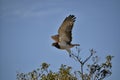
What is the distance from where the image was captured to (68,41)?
14078 millimetres

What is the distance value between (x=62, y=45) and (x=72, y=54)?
1195mm

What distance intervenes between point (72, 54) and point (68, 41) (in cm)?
111

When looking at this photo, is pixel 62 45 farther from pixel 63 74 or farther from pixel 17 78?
pixel 17 78

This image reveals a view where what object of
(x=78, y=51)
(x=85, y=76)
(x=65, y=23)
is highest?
(x=65, y=23)

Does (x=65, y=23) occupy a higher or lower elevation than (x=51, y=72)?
higher

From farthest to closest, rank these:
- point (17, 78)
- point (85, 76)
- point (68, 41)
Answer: point (17, 78)
point (68, 41)
point (85, 76)

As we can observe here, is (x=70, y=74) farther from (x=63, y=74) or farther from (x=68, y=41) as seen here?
(x=68, y=41)

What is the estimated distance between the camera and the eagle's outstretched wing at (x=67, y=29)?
14155 mm

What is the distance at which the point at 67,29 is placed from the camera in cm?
1421

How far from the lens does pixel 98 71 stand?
1343 centimetres

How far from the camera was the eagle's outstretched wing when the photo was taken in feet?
46.4

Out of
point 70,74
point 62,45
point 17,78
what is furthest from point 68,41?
point 17,78

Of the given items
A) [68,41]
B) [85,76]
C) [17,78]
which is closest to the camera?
[85,76]

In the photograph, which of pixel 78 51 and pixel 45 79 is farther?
pixel 45 79
